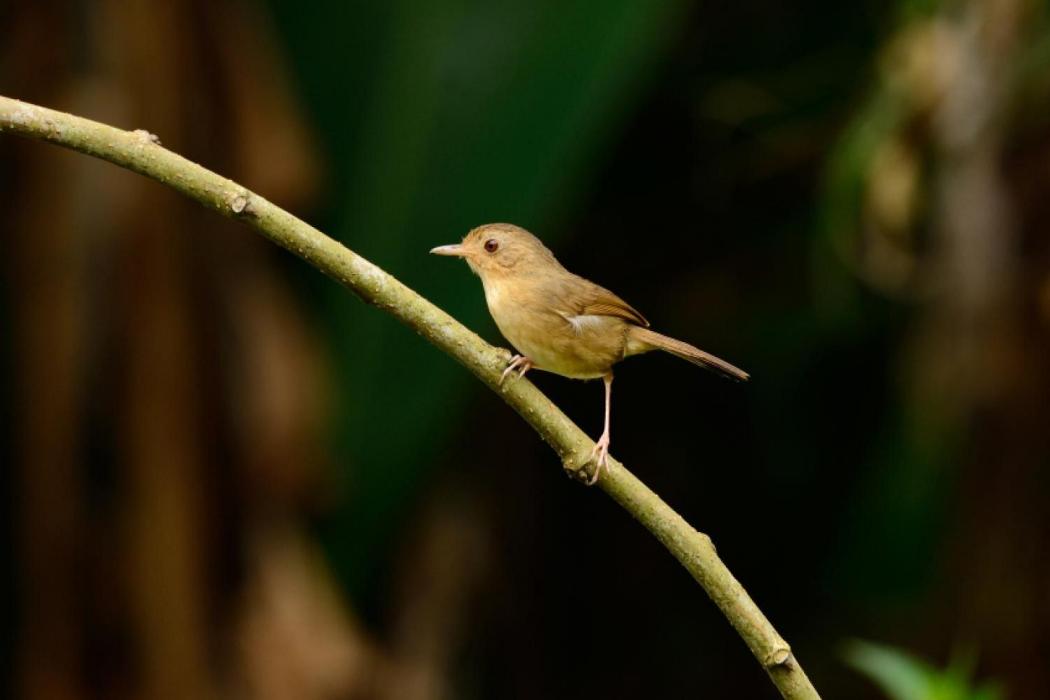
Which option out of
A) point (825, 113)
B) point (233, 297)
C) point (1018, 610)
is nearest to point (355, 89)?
point (233, 297)

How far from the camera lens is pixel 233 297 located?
4145 mm

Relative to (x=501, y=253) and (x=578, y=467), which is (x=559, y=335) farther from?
(x=578, y=467)

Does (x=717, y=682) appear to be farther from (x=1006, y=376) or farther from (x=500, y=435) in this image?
(x=1006, y=376)

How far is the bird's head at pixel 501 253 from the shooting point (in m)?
2.79

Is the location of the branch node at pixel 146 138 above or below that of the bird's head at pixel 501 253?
below

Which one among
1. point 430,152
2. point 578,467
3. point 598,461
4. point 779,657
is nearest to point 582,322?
point 578,467

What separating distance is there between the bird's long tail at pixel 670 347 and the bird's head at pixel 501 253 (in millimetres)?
253

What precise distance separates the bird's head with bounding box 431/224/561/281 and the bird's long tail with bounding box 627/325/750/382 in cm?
25

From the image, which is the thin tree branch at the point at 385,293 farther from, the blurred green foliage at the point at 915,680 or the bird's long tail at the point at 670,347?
the bird's long tail at the point at 670,347

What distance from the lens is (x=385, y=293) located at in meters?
1.67

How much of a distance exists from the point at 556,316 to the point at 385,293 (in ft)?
3.29

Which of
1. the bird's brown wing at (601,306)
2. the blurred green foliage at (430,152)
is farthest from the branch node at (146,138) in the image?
the blurred green foliage at (430,152)

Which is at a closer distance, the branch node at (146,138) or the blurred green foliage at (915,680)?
the branch node at (146,138)

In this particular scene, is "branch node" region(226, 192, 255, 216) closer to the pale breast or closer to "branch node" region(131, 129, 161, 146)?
"branch node" region(131, 129, 161, 146)
